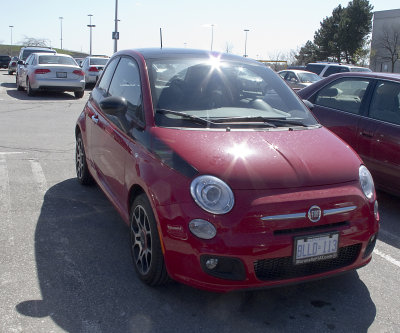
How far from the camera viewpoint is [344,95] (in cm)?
594

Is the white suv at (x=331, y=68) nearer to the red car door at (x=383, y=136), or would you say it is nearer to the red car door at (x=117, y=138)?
the red car door at (x=383, y=136)

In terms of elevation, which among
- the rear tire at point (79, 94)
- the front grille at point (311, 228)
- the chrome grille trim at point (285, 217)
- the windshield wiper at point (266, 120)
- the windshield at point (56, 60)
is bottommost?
the rear tire at point (79, 94)

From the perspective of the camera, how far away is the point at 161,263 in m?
3.12

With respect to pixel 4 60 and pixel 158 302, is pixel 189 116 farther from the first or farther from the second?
pixel 4 60

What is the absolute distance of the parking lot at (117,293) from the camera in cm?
290

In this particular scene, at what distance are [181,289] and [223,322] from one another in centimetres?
48

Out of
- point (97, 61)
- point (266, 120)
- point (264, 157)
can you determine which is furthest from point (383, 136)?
point (97, 61)

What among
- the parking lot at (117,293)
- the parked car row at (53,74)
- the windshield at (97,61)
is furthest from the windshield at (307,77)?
the parking lot at (117,293)

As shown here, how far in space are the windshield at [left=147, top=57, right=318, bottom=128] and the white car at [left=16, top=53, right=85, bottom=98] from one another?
12865 millimetres

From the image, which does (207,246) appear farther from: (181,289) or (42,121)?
(42,121)

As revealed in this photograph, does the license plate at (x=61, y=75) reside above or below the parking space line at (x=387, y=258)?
above

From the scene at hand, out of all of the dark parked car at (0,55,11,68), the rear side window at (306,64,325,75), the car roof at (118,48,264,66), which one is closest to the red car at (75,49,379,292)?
the car roof at (118,48,264,66)

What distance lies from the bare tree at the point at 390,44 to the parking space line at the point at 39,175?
4860 cm

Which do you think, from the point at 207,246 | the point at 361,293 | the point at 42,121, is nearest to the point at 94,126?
the point at 207,246
